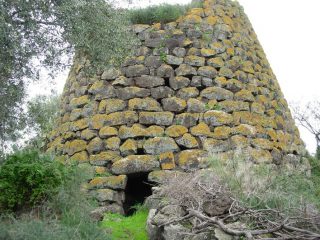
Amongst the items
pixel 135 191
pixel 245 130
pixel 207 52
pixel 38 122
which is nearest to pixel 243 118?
pixel 245 130

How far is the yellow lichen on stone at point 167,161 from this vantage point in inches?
329

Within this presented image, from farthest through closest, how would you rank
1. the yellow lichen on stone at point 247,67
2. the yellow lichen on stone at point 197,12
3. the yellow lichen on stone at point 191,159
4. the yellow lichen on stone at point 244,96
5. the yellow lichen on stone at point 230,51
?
1. the yellow lichen on stone at point 197,12
2. the yellow lichen on stone at point 247,67
3. the yellow lichen on stone at point 230,51
4. the yellow lichen on stone at point 244,96
5. the yellow lichen on stone at point 191,159

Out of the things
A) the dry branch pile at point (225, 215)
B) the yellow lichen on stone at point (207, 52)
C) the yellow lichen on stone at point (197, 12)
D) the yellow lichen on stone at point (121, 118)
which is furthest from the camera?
the yellow lichen on stone at point (197, 12)

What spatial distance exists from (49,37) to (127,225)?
10.1ft

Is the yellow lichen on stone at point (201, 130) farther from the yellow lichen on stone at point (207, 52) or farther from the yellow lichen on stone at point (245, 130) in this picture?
the yellow lichen on stone at point (207, 52)

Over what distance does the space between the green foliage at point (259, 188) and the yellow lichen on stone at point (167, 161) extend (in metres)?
1.12

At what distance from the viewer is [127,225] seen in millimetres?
7270

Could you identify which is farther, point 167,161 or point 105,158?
point 105,158

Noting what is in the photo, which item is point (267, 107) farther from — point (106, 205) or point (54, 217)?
point (54, 217)

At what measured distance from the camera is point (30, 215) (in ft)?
19.9

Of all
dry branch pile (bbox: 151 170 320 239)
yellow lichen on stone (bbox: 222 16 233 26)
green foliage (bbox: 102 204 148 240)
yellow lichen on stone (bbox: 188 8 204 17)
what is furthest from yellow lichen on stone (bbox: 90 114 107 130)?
yellow lichen on stone (bbox: 222 16 233 26)

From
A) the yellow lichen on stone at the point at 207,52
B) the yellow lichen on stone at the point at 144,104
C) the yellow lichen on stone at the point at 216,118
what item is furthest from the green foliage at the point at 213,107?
the yellow lichen on stone at the point at 207,52

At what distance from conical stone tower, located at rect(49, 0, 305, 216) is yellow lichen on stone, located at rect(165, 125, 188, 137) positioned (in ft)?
0.06

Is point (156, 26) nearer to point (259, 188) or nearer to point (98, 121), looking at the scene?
point (98, 121)
